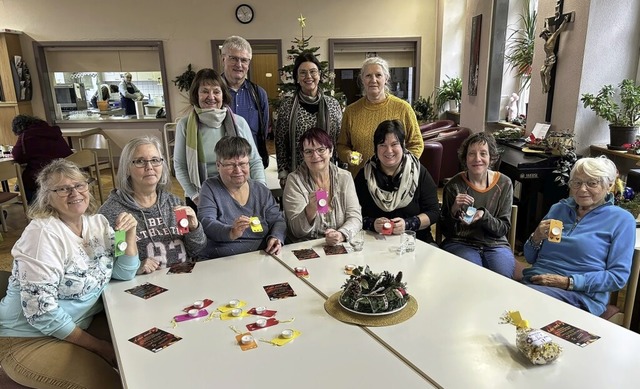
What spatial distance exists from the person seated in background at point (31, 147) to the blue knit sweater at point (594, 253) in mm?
4691

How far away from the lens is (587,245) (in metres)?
1.95

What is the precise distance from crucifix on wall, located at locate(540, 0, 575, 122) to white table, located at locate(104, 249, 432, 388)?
338cm

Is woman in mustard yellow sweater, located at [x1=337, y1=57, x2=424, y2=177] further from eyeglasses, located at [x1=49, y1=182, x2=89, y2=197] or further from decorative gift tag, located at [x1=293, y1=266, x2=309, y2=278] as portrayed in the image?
eyeglasses, located at [x1=49, y1=182, x2=89, y2=197]

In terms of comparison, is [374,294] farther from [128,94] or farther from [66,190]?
[128,94]

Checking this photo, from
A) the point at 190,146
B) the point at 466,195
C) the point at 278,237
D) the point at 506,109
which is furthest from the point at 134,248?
the point at 506,109

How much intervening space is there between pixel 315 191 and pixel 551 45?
2928 mm

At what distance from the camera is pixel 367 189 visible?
2.51 m

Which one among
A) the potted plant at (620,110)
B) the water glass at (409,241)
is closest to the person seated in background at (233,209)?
the water glass at (409,241)

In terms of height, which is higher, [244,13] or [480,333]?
[244,13]

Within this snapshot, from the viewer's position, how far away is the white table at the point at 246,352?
117 cm

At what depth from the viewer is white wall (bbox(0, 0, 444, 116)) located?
23.2ft

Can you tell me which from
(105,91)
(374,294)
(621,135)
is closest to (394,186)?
(374,294)

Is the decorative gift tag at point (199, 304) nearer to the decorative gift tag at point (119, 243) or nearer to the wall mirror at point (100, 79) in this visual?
the decorative gift tag at point (119, 243)

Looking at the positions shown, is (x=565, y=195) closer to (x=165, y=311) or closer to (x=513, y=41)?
(x=513, y=41)
